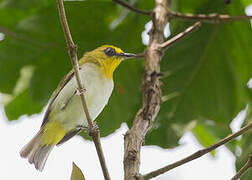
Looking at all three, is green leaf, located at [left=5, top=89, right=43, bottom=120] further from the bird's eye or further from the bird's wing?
the bird's eye

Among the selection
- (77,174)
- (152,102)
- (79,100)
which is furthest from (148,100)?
(79,100)

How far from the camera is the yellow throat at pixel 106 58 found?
3.84 meters

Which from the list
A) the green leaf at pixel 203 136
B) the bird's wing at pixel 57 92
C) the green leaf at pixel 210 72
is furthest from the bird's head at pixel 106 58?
the green leaf at pixel 203 136

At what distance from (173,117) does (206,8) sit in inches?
38.7

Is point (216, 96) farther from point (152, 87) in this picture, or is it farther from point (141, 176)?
point (141, 176)

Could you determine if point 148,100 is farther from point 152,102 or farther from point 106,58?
point 106,58

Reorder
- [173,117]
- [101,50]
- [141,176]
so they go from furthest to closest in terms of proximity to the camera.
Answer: [101,50]
[173,117]
[141,176]

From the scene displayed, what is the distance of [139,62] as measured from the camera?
392 centimetres

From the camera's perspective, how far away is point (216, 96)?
12.5ft

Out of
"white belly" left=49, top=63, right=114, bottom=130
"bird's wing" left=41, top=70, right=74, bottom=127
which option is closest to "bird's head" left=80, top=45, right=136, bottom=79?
"white belly" left=49, top=63, right=114, bottom=130

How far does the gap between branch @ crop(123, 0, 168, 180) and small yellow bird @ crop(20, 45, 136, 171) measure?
17.4 inches

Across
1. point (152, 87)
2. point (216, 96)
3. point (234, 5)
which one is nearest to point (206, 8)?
point (234, 5)

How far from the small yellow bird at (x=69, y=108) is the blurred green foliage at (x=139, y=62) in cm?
20

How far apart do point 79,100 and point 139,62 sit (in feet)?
2.33
